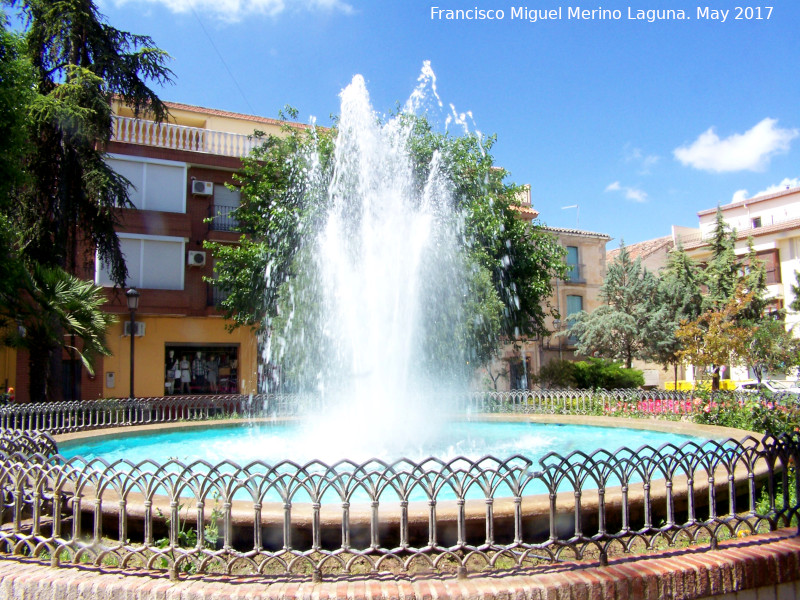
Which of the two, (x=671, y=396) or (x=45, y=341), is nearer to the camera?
(x=45, y=341)

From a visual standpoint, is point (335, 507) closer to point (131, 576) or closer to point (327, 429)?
point (131, 576)

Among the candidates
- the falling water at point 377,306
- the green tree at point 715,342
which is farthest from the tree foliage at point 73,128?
the green tree at point 715,342

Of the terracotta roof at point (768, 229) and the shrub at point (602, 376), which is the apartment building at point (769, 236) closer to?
the terracotta roof at point (768, 229)

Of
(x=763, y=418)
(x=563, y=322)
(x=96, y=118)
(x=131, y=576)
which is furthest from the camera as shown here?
(x=563, y=322)

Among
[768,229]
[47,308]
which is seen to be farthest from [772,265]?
[47,308]

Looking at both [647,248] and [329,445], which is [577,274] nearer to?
[647,248]

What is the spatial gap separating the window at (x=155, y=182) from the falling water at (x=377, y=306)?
1018 centimetres

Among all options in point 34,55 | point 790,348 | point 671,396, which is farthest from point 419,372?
point 790,348

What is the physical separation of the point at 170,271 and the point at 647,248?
105 ft

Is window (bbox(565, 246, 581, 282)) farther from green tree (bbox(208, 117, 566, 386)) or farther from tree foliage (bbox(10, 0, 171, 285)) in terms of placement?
tree foliage (bbox(10, 0, 171, 285))

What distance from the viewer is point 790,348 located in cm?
2155

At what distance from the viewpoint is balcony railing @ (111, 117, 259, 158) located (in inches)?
844

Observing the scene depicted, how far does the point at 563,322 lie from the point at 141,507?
30.8 m

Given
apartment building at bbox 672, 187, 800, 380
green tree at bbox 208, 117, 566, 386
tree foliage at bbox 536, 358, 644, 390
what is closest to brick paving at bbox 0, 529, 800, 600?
green tree at bbox 208, 117, 566, 386
